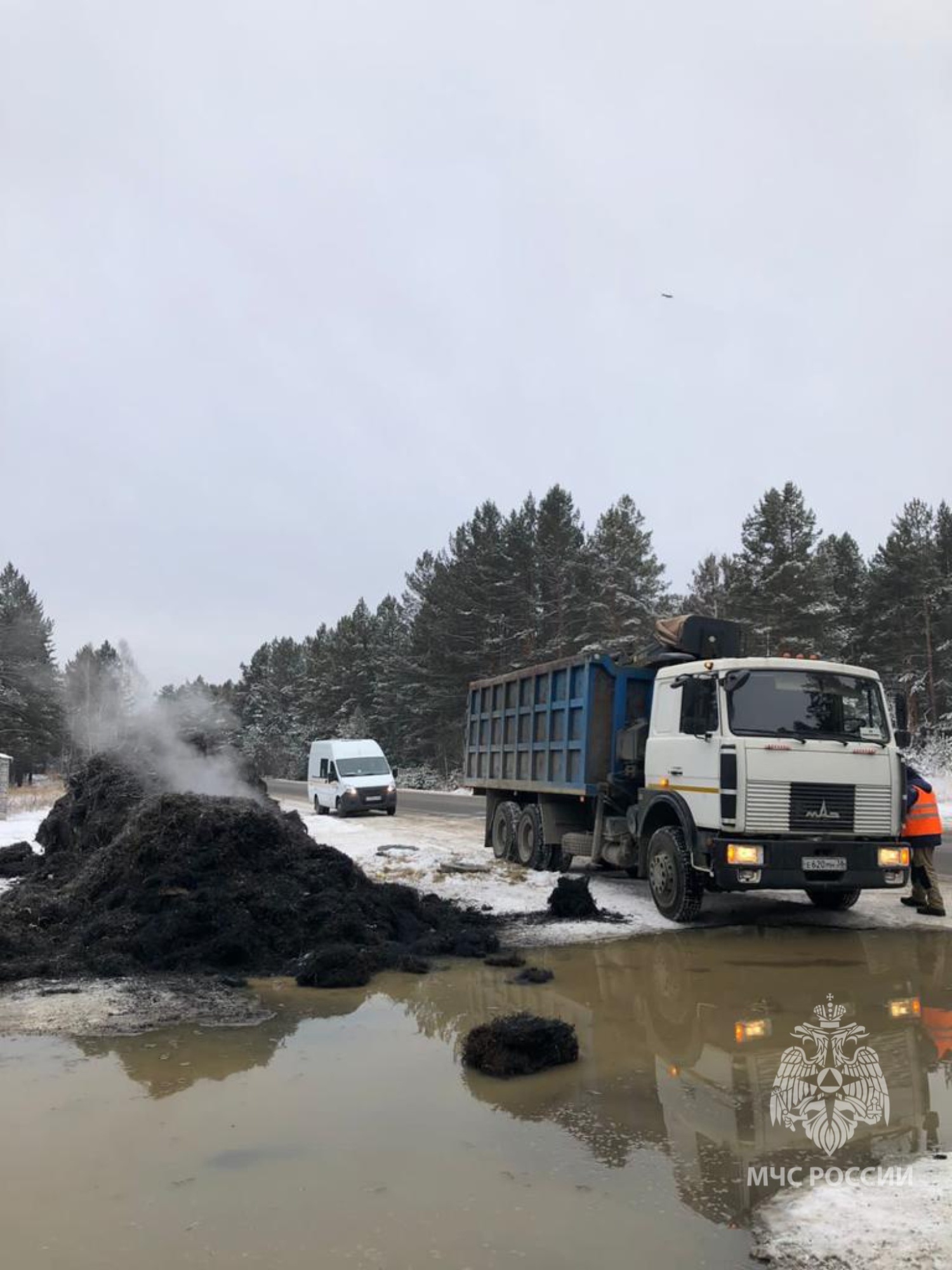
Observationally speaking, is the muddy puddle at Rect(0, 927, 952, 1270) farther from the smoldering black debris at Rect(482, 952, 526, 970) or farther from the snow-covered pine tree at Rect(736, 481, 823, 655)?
the snow-covered pine tree at Rect(736, 481, 823, 655)

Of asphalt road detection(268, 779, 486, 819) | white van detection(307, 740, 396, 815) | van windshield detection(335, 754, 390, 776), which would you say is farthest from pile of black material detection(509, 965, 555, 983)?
van windshield detection(335, 754, 390, 776)

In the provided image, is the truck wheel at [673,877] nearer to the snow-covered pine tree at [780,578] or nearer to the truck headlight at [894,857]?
the truck headlight at [894,857]

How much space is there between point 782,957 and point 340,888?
4286mm

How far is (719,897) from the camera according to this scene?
11508mm

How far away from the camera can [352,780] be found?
26469mm

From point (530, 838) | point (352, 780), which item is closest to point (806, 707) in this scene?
point (530, 838)

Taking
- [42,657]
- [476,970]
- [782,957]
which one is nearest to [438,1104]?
[476,970]

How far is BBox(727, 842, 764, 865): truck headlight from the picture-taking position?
8.61m

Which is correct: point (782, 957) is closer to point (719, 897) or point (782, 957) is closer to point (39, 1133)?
point (719, 897)

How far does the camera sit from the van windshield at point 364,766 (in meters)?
26.9

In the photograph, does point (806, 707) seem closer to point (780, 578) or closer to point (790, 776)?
point (790, 776)

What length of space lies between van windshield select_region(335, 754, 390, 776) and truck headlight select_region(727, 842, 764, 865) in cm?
1887

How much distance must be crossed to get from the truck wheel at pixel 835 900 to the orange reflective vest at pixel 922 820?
97cm

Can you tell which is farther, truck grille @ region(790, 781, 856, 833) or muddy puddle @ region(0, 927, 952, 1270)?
truck grille @ region(790, 781, 856, 833)
